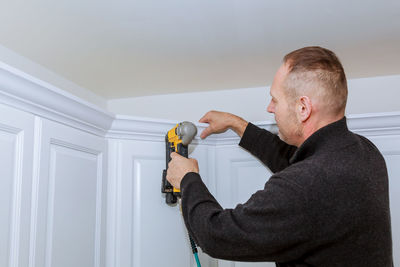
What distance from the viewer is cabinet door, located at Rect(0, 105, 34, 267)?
3.17ft

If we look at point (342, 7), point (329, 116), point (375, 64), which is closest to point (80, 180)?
point (329, 116)

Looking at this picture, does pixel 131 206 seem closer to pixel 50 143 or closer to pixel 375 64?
pixel 50 143

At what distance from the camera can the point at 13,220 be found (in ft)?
3.26

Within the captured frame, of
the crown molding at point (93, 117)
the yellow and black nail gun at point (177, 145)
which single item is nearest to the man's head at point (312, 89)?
the yellow and black nail gun at point (177, 145)

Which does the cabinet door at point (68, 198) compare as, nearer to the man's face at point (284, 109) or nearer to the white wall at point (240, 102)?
the man's face at point (284, 109)

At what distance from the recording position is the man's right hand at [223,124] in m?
1.58

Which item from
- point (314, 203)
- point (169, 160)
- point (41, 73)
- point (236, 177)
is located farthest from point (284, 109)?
point (41, 73)

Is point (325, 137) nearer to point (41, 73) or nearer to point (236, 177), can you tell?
point (236, 177)

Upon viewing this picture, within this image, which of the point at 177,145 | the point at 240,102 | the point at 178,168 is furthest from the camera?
the point at 240,102

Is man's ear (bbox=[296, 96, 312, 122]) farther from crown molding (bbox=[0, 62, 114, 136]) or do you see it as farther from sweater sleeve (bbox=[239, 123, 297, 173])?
crown molding (bbox=[0, 62, 114, 136])

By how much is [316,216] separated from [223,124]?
0.72 meters

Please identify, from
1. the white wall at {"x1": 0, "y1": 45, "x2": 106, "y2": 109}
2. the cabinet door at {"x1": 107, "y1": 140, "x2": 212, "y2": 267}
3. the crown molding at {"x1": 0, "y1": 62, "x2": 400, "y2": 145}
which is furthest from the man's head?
the white wall at {"x1": 0, "y1": 45, "x2": 106, "y2": 109}

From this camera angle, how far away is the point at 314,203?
911 mm

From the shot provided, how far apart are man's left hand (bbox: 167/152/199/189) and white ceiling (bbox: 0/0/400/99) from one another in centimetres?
52
